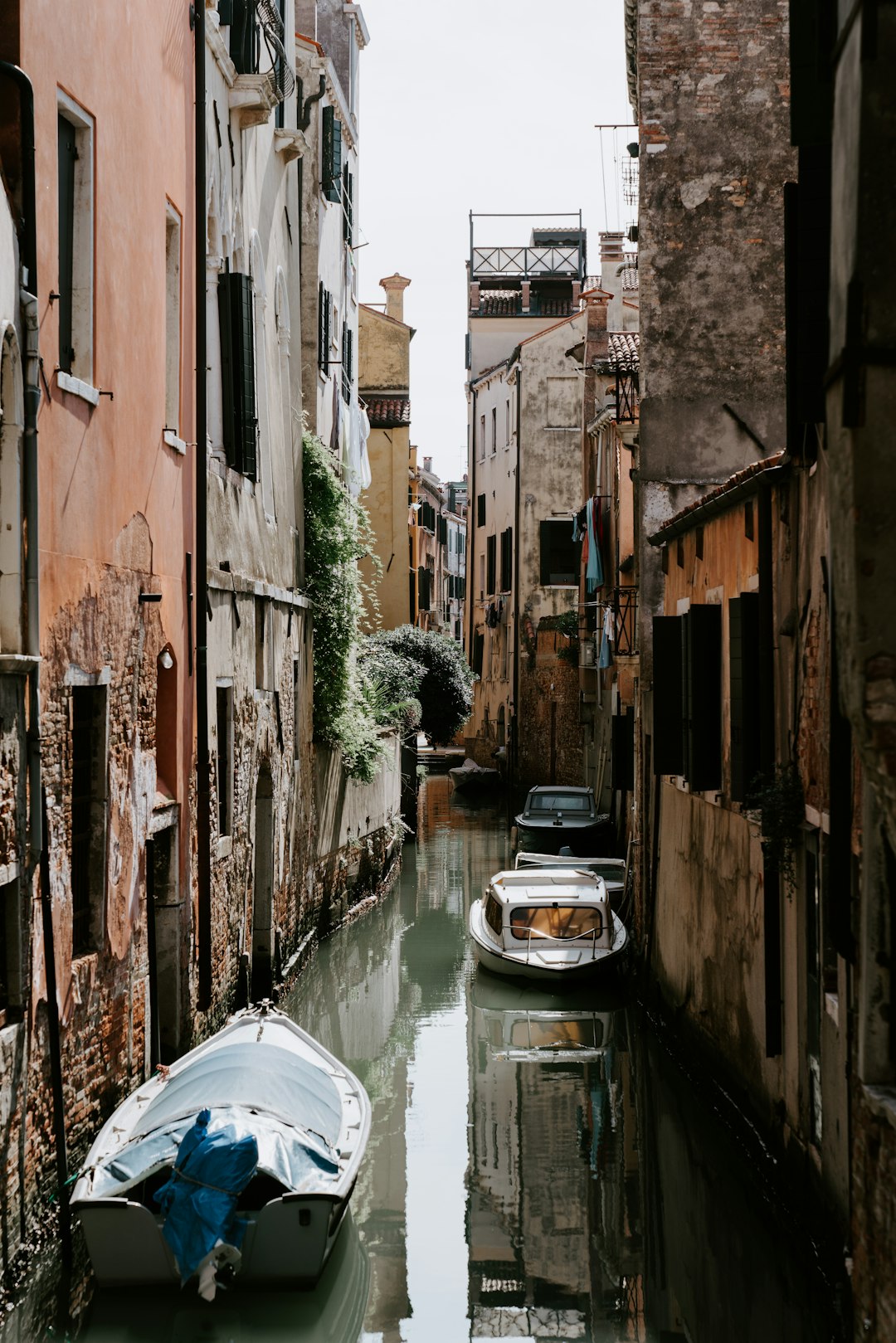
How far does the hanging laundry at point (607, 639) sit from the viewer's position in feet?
71.9

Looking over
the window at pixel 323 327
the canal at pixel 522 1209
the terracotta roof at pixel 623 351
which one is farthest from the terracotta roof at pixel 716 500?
the window at pixel 323 327

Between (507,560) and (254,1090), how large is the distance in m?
28.0

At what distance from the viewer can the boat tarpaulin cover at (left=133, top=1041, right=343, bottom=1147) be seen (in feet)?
26.3

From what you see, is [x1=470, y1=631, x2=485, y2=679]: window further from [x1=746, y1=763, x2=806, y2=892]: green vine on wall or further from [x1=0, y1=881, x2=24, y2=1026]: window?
[x1=0, y1=881, x2=24, y2=1026]: window

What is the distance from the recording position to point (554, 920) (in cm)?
1562

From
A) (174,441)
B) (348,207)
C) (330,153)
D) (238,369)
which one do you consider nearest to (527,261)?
(348,207)

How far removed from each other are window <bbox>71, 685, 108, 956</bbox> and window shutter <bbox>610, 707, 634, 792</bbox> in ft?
34.6

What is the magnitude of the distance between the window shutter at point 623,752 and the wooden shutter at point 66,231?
11.4 metres

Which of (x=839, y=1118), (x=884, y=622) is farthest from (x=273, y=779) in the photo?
(x=884, y=622)

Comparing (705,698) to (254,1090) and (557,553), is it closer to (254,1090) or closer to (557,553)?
(254,1090)

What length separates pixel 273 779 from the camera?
46.9 ft

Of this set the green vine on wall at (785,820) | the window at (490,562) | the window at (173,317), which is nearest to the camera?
the green vine on wall at (785,820)

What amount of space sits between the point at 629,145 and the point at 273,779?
7.33 meters

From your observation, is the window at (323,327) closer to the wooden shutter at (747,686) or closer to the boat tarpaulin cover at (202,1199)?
the wooden shutter at (747,686)
